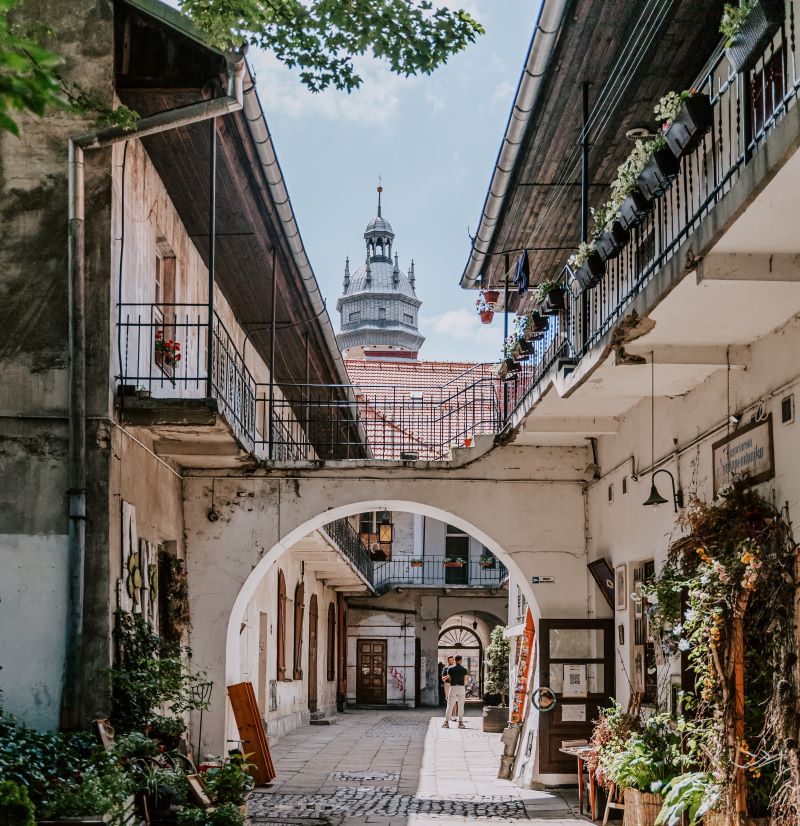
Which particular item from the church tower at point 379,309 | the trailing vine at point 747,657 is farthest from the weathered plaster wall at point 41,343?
the church tower at point 379,309

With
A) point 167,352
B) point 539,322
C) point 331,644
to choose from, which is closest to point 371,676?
point 331,644

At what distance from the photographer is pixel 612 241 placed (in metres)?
9.77

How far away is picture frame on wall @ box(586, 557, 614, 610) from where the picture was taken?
13.7m

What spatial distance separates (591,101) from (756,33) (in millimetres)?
4896

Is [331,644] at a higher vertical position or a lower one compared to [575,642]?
lower

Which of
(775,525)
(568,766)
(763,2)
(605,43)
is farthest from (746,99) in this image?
(568,766)

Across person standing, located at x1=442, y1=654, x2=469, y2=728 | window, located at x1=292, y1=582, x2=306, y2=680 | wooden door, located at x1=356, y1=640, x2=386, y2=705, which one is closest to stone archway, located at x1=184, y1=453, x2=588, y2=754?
person standing, located at x1=442, y1=654, x2=469, y2=728

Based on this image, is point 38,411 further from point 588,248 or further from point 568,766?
point 568,766

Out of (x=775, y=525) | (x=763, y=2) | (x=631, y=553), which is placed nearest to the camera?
(x=763, y=2)

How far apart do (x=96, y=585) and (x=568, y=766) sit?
6457 millimetres

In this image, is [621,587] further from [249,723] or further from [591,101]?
[591,101]

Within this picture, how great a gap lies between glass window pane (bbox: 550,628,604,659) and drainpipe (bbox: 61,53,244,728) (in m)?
6.21

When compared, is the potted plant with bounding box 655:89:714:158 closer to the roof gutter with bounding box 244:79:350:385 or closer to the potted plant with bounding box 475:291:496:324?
the roof gutter with bounding box 244:79:350:385

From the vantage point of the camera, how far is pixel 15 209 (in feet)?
34.0
